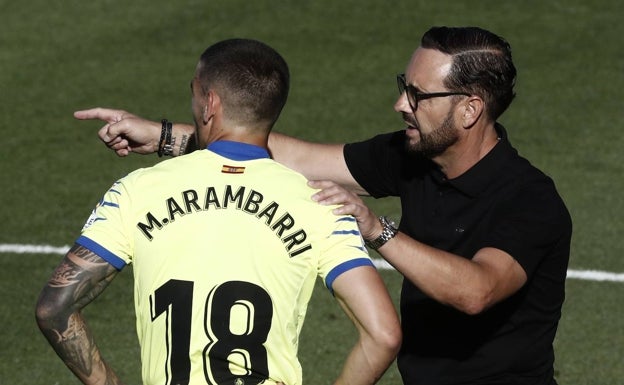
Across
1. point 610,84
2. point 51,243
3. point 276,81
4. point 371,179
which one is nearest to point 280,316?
point 276,81

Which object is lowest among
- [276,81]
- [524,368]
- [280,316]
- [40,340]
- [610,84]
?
[610,84]

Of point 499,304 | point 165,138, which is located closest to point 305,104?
point 165,138

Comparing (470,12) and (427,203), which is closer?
(427,203)

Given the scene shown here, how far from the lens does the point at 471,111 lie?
5590 millimetres

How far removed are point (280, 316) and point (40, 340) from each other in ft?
13.3

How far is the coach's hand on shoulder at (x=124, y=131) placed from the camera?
20.1 feet

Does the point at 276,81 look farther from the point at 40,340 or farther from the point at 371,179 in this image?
the point at 40,340

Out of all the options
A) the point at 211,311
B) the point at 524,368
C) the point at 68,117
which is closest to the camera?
the point at 211,311

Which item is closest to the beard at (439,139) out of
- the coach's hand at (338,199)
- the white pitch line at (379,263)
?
the coach's hand at (338,199)

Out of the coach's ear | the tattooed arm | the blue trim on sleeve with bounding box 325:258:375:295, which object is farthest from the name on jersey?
the coach's ear

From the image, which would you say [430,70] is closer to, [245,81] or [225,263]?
[245,81]

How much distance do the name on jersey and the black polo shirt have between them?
Result: 3.76 ft

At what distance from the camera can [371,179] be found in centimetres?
629

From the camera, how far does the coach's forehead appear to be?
554 cm
